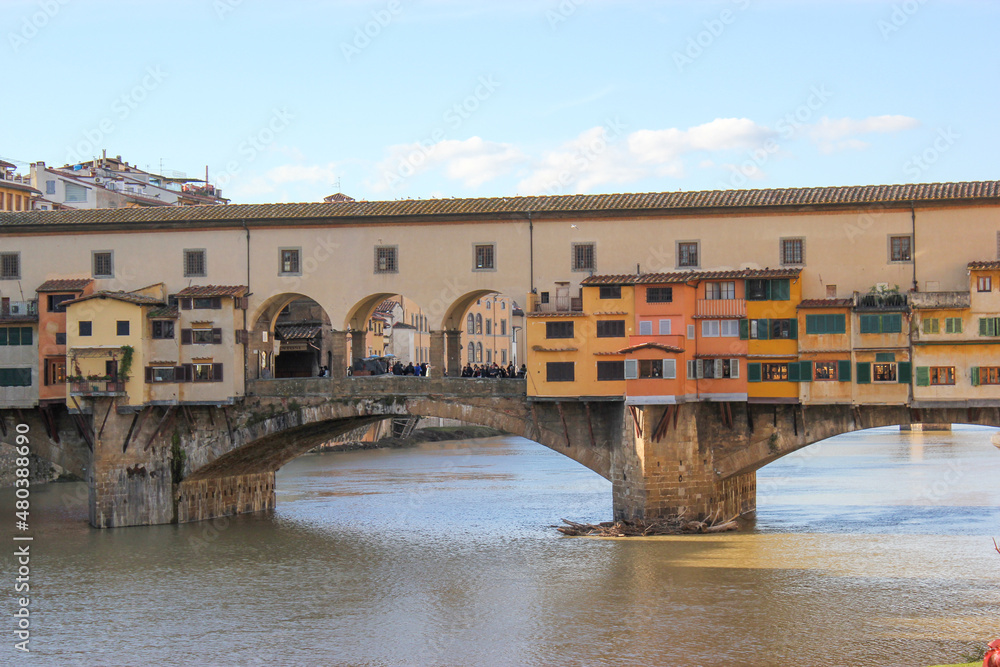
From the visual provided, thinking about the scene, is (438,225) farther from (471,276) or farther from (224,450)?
(224,450)

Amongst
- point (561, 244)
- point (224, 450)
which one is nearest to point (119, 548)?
point (224, 450)

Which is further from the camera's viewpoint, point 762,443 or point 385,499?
point 385,499

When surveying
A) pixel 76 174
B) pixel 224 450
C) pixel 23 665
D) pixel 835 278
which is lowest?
pixel 23 665

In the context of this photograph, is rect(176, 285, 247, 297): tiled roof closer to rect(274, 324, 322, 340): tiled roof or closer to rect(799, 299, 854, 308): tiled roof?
rect(274, 324, 322, 340): tiled roof

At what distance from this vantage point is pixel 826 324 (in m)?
34.9

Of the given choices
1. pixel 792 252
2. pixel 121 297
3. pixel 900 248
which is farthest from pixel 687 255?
pixel 121 297

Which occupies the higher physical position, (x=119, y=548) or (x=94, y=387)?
(x=94, y=387)

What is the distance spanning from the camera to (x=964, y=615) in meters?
26.2

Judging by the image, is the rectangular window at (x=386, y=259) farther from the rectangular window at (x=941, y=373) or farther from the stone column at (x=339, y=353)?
the rectangular window at (x=941, y=373)

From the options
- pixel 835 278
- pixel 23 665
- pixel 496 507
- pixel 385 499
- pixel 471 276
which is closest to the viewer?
pixel 23 665

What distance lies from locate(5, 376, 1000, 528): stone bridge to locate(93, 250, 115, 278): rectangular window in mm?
4526

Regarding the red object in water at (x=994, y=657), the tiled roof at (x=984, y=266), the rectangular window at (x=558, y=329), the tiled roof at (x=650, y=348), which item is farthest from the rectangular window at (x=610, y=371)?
the red object in water at (x=994, y=657)

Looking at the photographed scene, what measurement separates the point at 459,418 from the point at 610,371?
511cm

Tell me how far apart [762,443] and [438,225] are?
11756 millimetres
